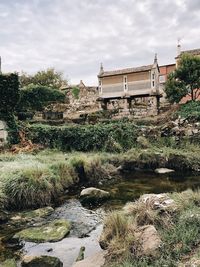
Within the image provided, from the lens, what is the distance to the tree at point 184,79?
25.2 metres

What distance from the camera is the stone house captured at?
1043 inches

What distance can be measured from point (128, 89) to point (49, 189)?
18.1 meters

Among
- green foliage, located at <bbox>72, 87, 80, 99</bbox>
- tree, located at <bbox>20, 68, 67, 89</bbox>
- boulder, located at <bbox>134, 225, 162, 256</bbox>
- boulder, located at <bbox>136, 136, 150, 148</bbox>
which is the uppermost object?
tree, located at <bbox>20, 68, 67, 89</bbox>

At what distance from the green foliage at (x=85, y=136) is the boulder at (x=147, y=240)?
522 inches

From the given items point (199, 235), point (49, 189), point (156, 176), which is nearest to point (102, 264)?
point (199, 235)

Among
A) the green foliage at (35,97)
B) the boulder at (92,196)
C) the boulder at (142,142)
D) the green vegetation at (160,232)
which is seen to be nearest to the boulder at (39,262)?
the green vegetation at (160,232)

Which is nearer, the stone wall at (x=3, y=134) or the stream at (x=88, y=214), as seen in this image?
the stream at (x=88, y=214)

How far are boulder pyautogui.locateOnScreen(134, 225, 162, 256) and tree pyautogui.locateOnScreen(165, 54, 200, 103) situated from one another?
66.8 feet

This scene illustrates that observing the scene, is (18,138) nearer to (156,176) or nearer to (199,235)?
(156,176)

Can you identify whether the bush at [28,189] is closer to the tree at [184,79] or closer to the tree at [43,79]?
the tree at [184,79]

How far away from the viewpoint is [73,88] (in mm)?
35438

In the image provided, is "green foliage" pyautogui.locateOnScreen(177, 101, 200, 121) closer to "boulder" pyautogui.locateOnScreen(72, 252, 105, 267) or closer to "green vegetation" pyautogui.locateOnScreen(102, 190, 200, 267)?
"green vegetation" pyautogui.locateOnScreen(102, 190, 200, 267)

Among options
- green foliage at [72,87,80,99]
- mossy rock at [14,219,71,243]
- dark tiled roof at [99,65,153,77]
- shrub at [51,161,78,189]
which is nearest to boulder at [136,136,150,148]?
shrub at [51,161,78,189]

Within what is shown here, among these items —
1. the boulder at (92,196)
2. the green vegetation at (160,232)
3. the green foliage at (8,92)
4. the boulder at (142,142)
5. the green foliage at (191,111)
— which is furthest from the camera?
the green foliage at (191,111)
